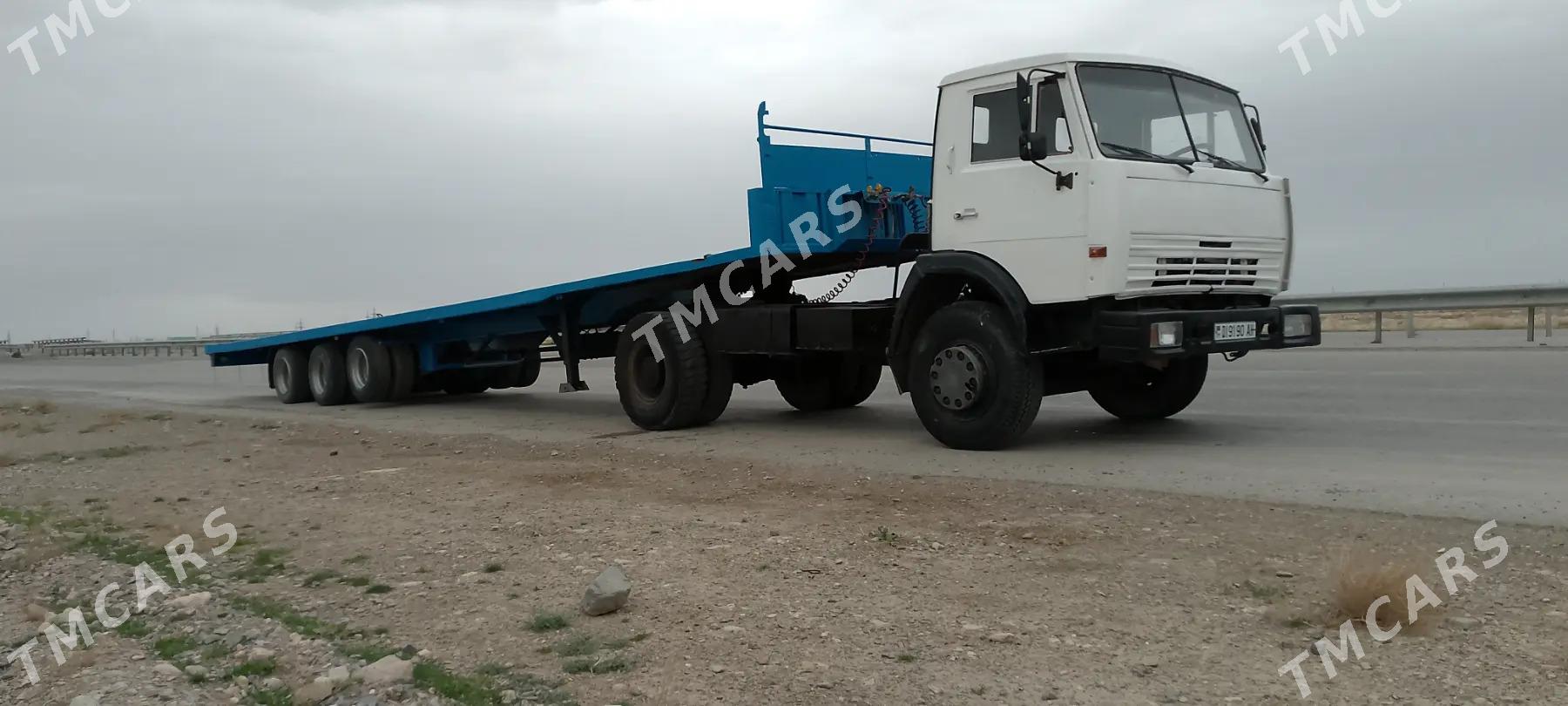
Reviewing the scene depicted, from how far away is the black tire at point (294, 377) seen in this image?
16125mm

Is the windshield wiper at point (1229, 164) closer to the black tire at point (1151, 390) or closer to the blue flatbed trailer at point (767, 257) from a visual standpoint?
the black tire at point (1151, 390)

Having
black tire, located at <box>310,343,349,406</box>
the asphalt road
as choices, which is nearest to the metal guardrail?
the asphalt road

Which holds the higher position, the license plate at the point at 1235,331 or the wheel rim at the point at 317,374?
the license plate at the point at 1235,331

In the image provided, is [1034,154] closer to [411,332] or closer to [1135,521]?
[1135,521]

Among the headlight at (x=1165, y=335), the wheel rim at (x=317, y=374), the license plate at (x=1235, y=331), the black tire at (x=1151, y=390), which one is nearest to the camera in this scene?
the headlight at (x=1165, y=335)

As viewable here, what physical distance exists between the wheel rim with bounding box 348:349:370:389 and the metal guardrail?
12.1m

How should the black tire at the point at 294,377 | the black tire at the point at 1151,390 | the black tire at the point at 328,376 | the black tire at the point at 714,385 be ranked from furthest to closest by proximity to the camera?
the black tire at the point at 294,377
the black tire at the point at 328,376
the black tire at the point at 714,385
the black tire at the point at 1151,390

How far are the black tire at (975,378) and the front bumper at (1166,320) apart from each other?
0.58 metres

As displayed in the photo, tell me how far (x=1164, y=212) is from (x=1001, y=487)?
2.26 m

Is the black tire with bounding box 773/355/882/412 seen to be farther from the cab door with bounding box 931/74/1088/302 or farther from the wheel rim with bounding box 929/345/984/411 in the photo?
the cab door with bounding box 931/74/1088/302

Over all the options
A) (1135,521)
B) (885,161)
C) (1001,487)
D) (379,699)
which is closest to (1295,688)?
Answer: (1135,521)

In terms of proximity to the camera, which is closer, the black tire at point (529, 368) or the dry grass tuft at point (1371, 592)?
the dry grass tuft at point (1371, 592)
